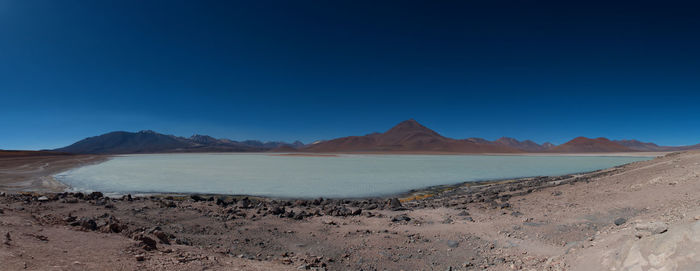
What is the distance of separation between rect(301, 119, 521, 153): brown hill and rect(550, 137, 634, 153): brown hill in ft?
117

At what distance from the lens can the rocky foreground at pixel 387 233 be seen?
10.9 ft

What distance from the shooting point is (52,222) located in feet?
17.0

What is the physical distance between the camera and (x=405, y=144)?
159875 millimetres

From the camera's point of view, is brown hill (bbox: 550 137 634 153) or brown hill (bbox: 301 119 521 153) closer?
brown hill (bbox: 301 119 521 153)

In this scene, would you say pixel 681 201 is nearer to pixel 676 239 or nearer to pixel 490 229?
pixel 490 229

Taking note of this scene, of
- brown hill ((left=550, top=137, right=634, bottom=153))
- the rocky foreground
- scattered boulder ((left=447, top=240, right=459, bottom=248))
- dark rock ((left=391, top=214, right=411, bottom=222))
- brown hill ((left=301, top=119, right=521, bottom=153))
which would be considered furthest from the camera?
brown hill ((left=550, top=137, right=634, bottom=153))

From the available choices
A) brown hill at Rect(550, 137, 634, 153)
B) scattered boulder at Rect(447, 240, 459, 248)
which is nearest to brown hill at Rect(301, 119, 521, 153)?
brown hill at Rect(550, 137, 634, 153)

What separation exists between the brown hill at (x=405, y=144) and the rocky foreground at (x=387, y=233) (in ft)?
438

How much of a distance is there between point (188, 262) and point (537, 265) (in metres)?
4.52

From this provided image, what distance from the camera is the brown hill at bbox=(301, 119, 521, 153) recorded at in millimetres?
146700

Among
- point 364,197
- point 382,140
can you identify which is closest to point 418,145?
point 382,140

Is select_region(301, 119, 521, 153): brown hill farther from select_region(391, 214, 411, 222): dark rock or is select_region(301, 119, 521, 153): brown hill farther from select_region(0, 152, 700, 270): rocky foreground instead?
select_region(391, 214, 411, 222): dark rock

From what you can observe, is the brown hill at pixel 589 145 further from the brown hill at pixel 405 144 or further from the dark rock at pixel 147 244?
the dark rock at pixel 147 244

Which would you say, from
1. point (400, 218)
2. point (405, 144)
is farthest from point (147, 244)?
point (405, 144)
